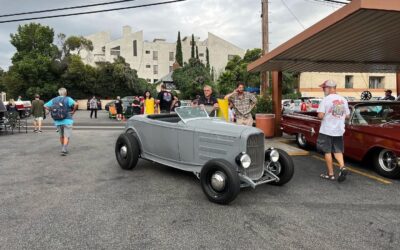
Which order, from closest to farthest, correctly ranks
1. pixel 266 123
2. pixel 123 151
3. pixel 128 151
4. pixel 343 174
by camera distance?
pixel 343 174 → pixel 128 151 → pixel 123 151 → pixel 266 123

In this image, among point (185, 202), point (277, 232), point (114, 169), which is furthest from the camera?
point (114, 169)

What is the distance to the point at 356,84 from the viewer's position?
148 feet

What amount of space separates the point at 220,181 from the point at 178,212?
742 mm

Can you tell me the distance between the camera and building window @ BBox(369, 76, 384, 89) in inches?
1773

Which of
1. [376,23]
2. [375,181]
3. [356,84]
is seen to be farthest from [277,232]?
[356,84]

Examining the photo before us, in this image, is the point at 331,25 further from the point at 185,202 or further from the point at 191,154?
the point at 185,202

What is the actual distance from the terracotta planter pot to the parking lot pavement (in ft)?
15.4

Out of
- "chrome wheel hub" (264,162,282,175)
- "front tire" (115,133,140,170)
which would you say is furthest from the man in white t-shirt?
"front tire" (115,133,140,170)

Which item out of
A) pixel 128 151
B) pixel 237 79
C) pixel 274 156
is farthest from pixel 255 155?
pixel 237 79

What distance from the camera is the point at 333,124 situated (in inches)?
237

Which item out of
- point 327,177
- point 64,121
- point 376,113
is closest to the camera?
point 327,177

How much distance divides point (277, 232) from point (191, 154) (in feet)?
7.22

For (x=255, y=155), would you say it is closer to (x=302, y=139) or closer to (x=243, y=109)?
(x=243, y=109)

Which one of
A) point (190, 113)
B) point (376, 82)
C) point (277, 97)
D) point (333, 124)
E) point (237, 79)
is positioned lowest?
point (333, 124)
